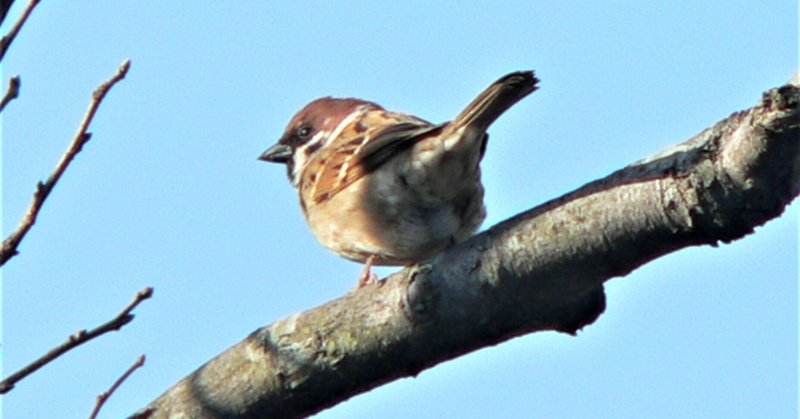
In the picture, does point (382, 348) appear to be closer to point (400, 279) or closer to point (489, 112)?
point (400, 279)

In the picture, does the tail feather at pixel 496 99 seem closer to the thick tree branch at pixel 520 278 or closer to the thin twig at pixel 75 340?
the thick tree branch at pixel 520 278

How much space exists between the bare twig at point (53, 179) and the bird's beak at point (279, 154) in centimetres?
443

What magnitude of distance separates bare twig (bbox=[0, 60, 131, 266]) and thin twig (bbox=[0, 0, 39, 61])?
0.70 feet

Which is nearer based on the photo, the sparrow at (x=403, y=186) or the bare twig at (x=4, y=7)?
the bare twig at (x=4, y=7)

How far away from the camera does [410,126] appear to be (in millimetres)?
5289

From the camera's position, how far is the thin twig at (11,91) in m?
2.09

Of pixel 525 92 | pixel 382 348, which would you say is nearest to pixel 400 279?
pixel 382 348

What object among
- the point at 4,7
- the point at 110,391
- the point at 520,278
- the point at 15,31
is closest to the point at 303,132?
the point at 520,278

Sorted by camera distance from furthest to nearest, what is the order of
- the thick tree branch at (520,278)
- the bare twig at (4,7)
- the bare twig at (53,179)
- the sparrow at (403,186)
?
the sparrow at (403,186)
the thick tree branch at (520,278)
the bare twig at (53,179)
the bare twig at (4,7)

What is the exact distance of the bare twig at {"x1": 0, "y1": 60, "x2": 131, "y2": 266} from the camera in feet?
6.83

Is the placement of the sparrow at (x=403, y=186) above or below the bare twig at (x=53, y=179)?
above

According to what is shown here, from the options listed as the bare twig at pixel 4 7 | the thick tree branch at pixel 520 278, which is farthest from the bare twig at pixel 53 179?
the thick tree branch at pixel 520 278

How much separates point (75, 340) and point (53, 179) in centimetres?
28

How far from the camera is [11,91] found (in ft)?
7.11
